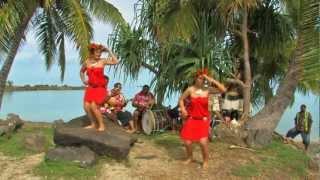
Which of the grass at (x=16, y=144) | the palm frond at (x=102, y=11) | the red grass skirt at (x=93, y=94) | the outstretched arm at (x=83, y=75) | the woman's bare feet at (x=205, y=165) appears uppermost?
the palm frond at (x=102, y=11)

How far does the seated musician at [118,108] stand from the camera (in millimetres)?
14719

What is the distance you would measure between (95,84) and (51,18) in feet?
24.4

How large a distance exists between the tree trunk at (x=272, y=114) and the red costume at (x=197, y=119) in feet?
7.91

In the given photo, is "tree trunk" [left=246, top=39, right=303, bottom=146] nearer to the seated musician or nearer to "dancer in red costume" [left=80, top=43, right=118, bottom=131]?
the seated musician

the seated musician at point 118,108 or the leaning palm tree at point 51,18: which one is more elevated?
the leaning palm tree at point 51,18

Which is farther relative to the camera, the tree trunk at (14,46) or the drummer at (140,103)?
the tree trunk at (14,46)

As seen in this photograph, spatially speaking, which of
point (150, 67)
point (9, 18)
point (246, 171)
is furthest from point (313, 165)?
point (9, 18)

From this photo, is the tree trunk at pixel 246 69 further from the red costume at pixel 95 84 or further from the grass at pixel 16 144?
the grass at pixel 16 144

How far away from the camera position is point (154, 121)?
48.4 ft

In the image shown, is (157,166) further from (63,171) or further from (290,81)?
(290,81)

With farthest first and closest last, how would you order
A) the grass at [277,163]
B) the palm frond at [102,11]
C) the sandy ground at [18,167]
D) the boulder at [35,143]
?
the palm frond at [102,11] → the boulder at [35,143] → the grass at [277,163] → the sandy ground at [18,167]

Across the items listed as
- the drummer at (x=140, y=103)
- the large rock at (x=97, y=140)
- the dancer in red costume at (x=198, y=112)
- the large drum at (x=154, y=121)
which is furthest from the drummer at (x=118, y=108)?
the dancer in red costume at (x=198, y=112)

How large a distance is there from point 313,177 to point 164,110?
4080 mm

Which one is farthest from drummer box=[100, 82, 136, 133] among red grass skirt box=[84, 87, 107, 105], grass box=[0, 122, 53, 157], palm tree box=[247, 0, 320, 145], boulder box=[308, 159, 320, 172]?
boulder box=[308, 159, 320, 172]
